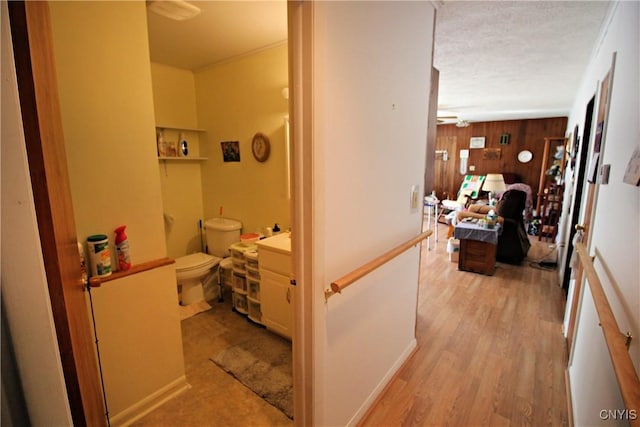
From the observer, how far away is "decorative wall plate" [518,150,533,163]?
7.36 m

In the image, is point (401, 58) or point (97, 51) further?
point (401, 58)

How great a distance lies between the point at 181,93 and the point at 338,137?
108 inches

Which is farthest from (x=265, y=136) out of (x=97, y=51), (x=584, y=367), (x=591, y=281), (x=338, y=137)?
(x=584, y=367)

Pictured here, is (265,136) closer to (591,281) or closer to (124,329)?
(124,329)

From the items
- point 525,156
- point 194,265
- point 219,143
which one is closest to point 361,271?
point 194,265

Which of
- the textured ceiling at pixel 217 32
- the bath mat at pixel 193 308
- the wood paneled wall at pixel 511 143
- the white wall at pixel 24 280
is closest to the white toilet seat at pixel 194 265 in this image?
the bath mat at pixel 193 308

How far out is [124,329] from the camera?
62.9 inches

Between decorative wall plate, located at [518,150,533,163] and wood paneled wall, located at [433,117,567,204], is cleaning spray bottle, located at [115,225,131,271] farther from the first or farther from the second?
decorative wall plate, located at [518,150,533,163]

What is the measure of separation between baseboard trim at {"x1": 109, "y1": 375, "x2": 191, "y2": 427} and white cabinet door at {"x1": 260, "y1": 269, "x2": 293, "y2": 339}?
72 centimetres

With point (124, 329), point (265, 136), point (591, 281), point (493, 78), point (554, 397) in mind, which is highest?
point (493, 78)

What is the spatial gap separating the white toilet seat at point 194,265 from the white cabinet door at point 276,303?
2.72 feet

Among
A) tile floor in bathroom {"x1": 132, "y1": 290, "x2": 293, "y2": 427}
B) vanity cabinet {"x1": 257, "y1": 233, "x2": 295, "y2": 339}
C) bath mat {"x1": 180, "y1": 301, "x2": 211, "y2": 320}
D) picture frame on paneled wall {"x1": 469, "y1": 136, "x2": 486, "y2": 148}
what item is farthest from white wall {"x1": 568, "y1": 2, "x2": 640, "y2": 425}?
picture frame on paneled wall {"x1": 469, "y1": 136, "x2": 486, "y2": 148}

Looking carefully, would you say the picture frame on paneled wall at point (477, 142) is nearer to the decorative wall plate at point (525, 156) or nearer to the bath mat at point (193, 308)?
the decorative wall plate at point (525, 156)

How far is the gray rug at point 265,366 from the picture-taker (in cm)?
185
